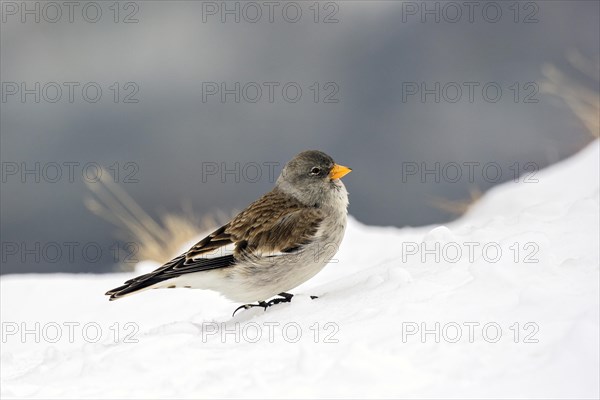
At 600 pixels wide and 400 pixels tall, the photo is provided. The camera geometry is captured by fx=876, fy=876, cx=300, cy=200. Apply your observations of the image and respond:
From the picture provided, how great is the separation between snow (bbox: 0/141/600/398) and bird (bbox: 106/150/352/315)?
0.18 meters

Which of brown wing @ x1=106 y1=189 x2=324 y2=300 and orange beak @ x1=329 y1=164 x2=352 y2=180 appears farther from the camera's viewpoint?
orange beak @ x1=329 y1=164 x2=352 y2=180

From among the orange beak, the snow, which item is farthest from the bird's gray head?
the snow

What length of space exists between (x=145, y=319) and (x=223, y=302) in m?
0.63

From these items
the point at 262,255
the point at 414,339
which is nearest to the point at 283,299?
the point at 262,255

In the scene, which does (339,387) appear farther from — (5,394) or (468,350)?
(5,394)

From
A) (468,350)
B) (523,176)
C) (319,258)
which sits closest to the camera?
(468,350)

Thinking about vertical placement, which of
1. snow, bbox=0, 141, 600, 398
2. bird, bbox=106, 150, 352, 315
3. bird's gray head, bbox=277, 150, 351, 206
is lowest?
snow, bbox=0, 141, 600, 398

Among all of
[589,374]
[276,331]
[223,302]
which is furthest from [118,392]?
[223,302]

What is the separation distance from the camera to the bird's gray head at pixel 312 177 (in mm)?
5176

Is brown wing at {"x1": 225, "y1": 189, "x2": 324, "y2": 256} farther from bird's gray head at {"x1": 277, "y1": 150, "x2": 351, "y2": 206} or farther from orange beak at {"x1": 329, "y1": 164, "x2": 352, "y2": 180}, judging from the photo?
orange beak at {"x1": 329, "y1": 164, "x2": 352, "y2": 180}

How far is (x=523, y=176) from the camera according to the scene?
8727mm

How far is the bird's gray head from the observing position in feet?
17.0

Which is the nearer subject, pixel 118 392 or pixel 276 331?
pixel 118 392

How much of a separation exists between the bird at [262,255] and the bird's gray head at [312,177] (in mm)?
29
